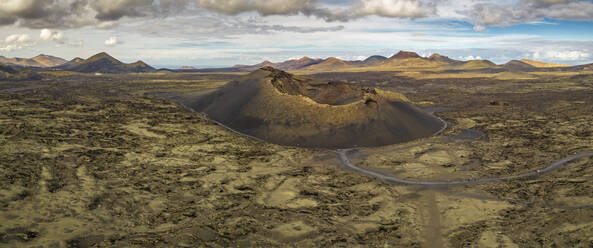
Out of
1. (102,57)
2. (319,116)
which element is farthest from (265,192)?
(102,57)

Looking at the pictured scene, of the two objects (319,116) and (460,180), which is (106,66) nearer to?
(319,116)

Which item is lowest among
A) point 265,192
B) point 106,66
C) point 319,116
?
point 265,192

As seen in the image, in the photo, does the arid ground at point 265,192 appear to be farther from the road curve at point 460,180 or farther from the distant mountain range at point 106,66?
the distant mountain range at point 106,66

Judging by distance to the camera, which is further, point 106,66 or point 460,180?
point 106,66

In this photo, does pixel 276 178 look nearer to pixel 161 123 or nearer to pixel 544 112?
pixel 161 123

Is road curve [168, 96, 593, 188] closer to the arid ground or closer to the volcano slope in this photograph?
the arid ground

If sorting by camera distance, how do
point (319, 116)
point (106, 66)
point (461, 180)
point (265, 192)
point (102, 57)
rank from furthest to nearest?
point (102, 57) < point (106, 66) < point (319, 116) < point (461, 180) < point (265, 192)

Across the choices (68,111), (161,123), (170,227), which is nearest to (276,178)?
(170,227)
